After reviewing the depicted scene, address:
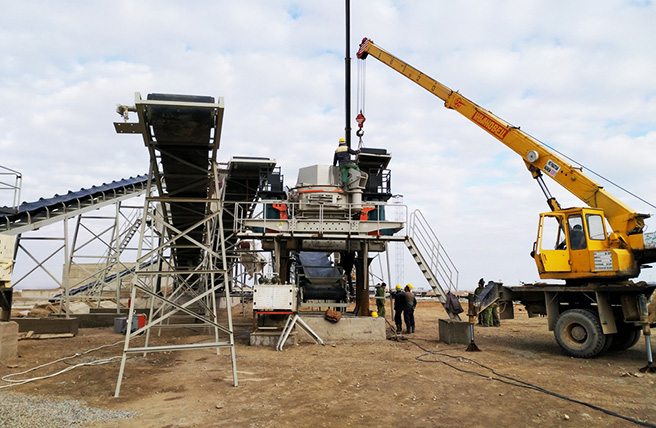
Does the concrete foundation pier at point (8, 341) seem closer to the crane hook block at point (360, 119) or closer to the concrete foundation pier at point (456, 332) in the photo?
the concrete foundation pier at point (456, 332)

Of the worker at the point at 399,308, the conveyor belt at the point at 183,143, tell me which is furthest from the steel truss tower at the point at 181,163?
the worker at the point at 399,308

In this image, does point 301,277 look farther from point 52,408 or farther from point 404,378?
point 52,408

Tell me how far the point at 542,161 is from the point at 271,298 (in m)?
9.40

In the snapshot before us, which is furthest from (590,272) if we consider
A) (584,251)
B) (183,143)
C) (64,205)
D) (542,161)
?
(64,205)

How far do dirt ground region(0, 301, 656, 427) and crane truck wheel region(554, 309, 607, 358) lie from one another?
34 cm

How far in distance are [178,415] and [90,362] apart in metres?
4.79

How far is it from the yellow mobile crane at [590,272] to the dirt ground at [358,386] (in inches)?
26.2

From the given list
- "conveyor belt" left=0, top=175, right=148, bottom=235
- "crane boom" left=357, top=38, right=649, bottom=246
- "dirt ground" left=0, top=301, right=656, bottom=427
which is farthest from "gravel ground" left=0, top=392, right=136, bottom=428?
"crane boom" left=357, top=38, right=649, bottom=246

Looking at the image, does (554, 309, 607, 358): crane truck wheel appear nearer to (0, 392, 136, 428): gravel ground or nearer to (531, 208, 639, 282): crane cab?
(531, 208, 639, 282): crane cab

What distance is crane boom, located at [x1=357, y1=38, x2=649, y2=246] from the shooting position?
11422 mm

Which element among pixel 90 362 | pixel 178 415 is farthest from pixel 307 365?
pixel 90 362

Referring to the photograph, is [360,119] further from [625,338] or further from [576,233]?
[625,338]

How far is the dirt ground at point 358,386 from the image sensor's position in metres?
6.18

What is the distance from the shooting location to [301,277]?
56.9ft
